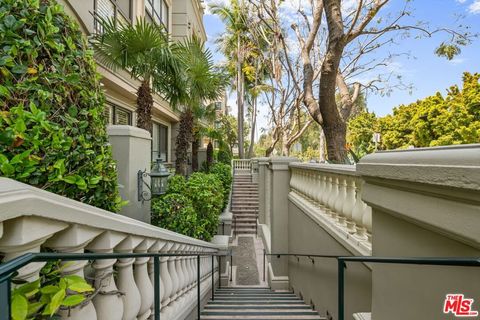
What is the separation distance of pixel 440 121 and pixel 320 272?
1993 centimetres

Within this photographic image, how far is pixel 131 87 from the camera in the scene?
9.28 meters

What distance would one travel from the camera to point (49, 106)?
200 centimetres

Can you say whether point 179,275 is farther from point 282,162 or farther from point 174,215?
point 282,162

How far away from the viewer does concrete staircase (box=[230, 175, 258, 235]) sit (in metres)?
14.2

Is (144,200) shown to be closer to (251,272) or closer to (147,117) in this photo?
(147,117)

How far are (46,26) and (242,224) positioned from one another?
1327 cm

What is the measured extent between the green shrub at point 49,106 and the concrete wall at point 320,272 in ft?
8.01

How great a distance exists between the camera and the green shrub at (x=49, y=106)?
69.0 inches

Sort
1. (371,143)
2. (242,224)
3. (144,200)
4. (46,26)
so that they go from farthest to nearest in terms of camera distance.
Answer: (371,143) → (242,224) → (144,200) → (46,26)

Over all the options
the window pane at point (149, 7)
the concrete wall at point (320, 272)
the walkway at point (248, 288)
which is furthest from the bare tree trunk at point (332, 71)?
the window pane at point (149, 7)

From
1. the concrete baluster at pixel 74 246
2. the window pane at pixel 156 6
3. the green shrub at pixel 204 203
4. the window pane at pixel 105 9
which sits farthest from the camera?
the window pane at pixel 156 6

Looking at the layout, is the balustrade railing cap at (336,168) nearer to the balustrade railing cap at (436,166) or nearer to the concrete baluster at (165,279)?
the balustrade railing cap at (436,166)

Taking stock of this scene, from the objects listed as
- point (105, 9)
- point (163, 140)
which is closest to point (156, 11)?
point (105, 9)

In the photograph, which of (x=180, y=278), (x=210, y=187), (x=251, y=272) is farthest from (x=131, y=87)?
(x=180, y=278)
